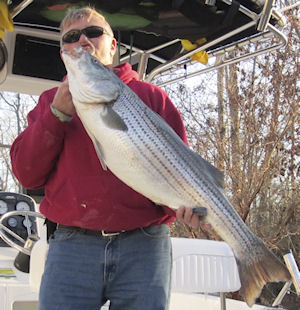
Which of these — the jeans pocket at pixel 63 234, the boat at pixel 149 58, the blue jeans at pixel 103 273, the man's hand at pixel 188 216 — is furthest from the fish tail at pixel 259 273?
the boat at pixel 149 58

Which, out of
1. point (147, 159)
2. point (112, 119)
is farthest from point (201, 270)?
point (112, 119)

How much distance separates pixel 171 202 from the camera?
2180 millimetres

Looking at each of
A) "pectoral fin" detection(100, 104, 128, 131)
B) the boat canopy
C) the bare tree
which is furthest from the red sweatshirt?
the bare tree

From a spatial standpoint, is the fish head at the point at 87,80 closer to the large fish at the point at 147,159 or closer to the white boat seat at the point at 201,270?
the large fish at the point at 147,159

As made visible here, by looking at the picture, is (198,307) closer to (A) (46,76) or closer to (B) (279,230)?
(A) (46,76)

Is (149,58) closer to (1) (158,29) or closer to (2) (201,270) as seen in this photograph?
(1) (158,29)

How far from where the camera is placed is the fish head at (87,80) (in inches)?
83.9

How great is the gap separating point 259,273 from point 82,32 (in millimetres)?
1472

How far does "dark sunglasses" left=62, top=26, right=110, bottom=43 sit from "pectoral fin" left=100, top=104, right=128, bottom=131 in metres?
0.53

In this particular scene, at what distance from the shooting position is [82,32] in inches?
97.3

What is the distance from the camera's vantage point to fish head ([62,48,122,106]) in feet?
6.99

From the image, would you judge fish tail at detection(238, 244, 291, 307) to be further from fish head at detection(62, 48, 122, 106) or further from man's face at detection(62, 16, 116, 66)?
man's face at detection(62, 16, 116, 66)

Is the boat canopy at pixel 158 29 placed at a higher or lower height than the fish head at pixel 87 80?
higher

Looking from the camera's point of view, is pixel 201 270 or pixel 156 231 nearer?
pixel 156 231
